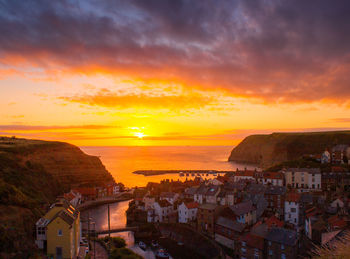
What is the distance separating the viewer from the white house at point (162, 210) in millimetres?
36781

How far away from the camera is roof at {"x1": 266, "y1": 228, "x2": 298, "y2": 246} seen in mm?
21734

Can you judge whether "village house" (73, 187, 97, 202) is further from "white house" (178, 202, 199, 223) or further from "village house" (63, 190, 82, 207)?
"white house" (178, 202, 199, 223)

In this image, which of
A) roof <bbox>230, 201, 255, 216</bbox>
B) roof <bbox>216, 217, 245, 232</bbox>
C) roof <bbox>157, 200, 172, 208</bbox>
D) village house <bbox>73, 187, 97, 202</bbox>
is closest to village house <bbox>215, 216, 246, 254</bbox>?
roof <bbox>216, 217, 245, 232</bbox>

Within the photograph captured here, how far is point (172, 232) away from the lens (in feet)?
108

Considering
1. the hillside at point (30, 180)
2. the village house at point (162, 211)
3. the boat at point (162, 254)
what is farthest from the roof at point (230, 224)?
the hillside at point (30, 180)

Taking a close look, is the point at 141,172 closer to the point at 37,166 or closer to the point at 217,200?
the point at 37,166

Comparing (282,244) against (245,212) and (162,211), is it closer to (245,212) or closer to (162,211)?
(245,212)

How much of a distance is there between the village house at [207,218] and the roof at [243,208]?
5.58ft

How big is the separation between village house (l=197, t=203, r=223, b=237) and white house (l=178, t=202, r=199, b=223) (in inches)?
112

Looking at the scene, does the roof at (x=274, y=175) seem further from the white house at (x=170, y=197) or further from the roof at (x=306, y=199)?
the white house at (x=170, y=197)

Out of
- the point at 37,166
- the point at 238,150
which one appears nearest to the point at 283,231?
the point at 37,166

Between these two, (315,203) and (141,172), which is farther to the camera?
(141,172)

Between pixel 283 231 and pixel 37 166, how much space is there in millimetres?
42074

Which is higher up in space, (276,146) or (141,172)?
(276,146)
